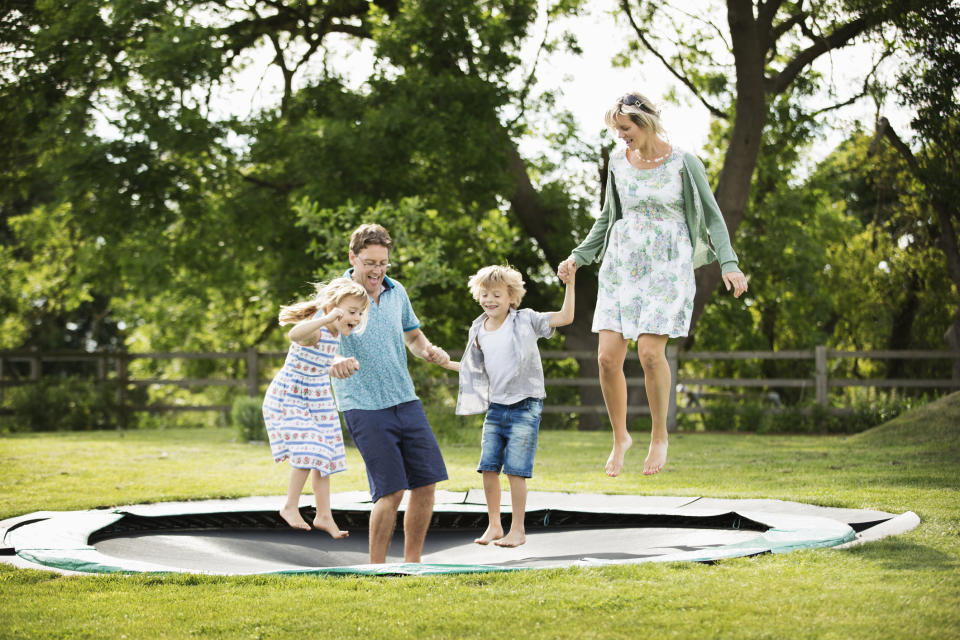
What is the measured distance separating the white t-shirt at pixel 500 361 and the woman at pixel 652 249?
1.27 feet

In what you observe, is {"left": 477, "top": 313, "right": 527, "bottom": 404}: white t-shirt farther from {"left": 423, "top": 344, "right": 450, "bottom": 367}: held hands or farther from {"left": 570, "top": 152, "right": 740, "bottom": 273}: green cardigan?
{"left": 570, "top": 152, "right": 740, "bottom": 273}: green cardigan

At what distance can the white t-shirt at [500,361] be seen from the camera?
14.7ft

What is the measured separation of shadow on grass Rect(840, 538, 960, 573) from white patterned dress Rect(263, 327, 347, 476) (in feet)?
7.77

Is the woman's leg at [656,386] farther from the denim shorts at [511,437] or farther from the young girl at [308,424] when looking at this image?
the young girl at [308,424]

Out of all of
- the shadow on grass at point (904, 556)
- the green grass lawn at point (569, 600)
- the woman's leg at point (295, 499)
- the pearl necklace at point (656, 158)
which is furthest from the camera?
the woman's leg at point (295, 499)

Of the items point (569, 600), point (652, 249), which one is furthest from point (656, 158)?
point (569, 600)

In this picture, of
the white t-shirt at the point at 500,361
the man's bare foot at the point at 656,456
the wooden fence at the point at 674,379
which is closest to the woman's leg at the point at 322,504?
the white t-shirt at the point at 500,361

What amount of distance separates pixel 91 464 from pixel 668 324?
6.16 m

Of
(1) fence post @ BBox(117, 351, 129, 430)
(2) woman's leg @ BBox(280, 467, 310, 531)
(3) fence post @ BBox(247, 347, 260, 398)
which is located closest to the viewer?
(2) woman's leg @ BBox(280, 467, 310, 531)

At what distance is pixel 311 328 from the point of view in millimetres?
4094

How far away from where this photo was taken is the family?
411 centimetres

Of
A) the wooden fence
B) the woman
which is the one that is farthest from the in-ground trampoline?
the wooden fence

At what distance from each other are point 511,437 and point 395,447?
0.62m

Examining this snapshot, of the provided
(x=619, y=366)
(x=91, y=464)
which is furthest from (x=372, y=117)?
(x=619, y=366)
